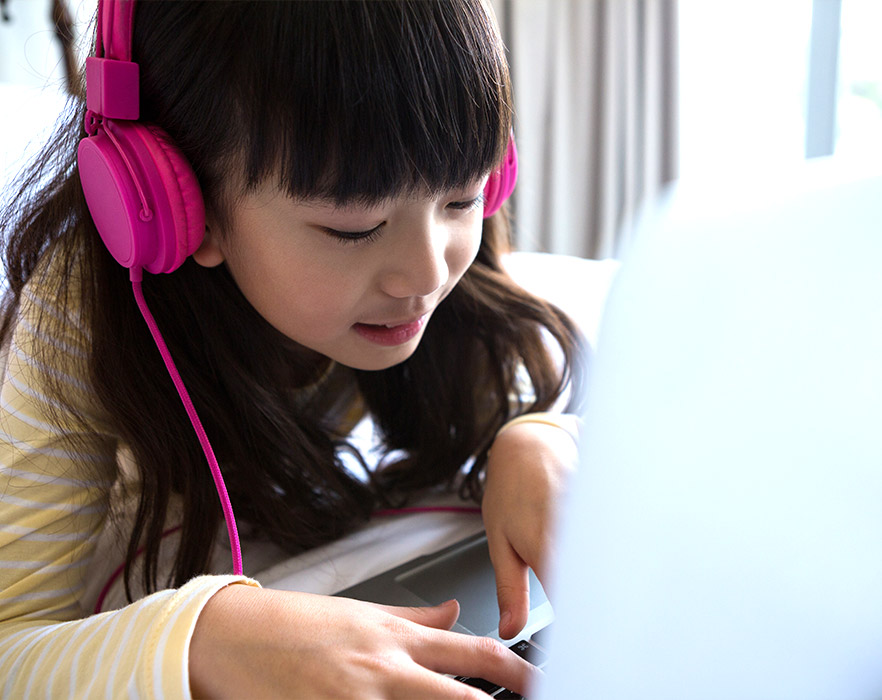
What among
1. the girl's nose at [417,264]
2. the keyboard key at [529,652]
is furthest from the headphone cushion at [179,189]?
the keyboard key at [529,652]

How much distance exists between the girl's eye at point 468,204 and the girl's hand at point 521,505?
199mm

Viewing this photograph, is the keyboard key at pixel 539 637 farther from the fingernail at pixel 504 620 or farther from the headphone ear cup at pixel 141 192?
the headphone ear cup at pixel 141 192

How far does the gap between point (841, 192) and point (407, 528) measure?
0.56 m

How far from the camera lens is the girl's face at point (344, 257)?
0.58 meters

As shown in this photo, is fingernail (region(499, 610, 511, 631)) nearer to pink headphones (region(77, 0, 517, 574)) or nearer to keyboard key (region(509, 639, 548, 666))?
keyboard key (region(509, 639, 548, 666))

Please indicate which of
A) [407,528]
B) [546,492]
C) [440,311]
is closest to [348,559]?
[407,528]

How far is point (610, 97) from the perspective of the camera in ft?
7.80

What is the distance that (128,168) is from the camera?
21.5 inches

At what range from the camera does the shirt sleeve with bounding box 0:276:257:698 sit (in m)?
0.45

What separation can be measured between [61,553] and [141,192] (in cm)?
28

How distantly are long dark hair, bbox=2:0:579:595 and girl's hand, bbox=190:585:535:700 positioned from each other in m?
0.22

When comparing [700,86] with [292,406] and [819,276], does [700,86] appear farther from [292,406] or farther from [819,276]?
[819,276]

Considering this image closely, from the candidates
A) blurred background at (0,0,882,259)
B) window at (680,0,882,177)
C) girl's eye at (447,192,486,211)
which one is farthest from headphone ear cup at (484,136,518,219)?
window at (680,0,882,177)

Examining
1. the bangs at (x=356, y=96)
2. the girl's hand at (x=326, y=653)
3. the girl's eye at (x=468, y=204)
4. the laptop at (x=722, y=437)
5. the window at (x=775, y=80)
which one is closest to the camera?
the laptop at (x=722, y=437)
